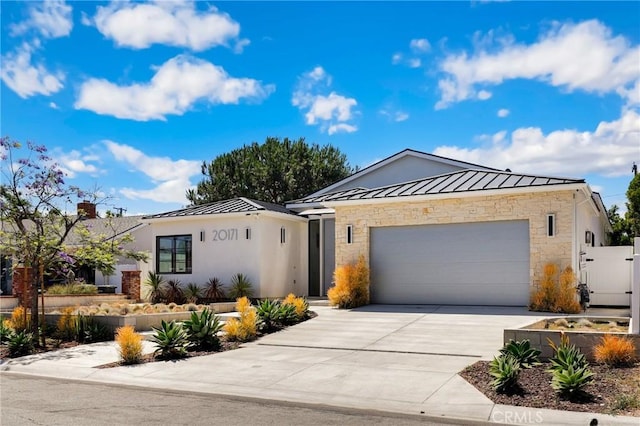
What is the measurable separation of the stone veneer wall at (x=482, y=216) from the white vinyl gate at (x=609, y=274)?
8.61ft

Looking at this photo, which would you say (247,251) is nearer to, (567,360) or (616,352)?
(616,352)

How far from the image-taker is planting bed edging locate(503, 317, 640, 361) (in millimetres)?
10109

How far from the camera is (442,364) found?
10.6 m

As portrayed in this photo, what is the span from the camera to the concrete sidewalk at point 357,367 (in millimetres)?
8180

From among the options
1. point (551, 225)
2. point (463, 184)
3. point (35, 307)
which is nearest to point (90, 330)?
point (35, 307)

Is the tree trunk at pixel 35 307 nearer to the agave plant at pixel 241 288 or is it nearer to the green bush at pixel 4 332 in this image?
the green bush at pixel 4 332

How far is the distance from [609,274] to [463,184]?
5.48 m

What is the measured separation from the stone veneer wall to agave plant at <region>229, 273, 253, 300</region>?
391 centimetres

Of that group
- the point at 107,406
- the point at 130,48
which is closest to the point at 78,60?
the point at 130,48

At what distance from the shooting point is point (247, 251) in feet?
73.1

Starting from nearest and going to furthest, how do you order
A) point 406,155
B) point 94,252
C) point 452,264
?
1. point 94,252
2. point 452,264
3. point 406,155

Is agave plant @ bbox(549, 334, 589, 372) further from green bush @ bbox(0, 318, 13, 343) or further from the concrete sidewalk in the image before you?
green bush @ bbox(0, 318, 13, 343)

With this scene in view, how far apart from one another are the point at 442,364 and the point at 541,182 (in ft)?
27.4

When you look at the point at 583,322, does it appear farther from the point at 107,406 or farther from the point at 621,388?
the point at 107,406
